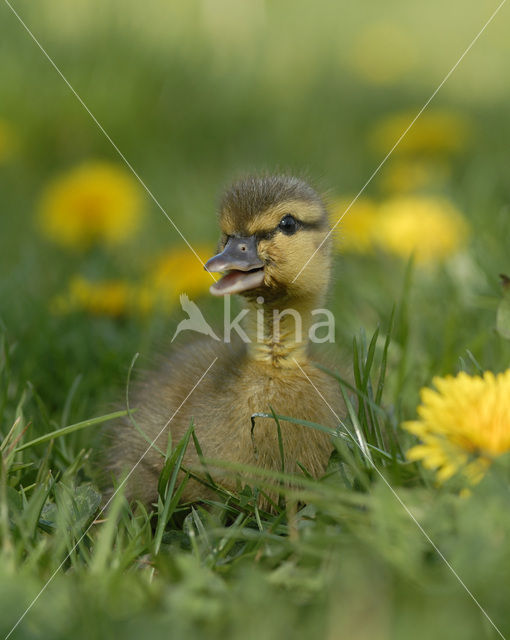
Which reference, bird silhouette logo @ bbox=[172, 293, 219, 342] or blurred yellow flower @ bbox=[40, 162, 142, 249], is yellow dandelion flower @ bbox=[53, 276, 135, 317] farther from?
blurred yellow flower @ bbox=[40, 162, 142, 249]

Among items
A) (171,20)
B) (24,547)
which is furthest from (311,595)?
(171,20)

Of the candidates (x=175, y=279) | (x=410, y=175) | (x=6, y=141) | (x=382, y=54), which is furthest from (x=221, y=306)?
(x=382, y=54)

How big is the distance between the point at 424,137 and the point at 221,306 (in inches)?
94.1

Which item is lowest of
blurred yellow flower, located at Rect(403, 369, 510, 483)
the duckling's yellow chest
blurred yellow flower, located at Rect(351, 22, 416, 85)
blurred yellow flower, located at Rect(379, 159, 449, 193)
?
the duckling's yellow chest

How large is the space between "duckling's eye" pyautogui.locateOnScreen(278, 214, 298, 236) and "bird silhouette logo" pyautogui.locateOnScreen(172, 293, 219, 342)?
55 cm

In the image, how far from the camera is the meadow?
4.37ft

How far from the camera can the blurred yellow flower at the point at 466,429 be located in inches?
58.7

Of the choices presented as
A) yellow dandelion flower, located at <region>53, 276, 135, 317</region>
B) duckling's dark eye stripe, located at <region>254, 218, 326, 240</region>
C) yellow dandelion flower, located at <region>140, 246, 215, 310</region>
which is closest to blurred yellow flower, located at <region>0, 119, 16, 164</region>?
yellow dandelion flower, located at <region>140, 246, 215, 310</region>

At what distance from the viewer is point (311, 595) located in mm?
1387

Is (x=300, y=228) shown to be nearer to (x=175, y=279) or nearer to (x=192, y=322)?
Result: (x=192, y=322)

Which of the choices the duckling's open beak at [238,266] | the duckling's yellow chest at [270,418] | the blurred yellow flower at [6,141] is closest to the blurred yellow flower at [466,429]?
the duckling's yellow chest at [270,418]

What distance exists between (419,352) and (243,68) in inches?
142

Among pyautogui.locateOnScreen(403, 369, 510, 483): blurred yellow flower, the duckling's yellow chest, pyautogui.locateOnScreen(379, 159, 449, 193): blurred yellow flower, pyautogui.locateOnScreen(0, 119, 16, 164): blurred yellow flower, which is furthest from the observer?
pyautogui.locateOnScreen(0, 119, 16, 164): blurred yellow flower

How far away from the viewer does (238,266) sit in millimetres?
2053
